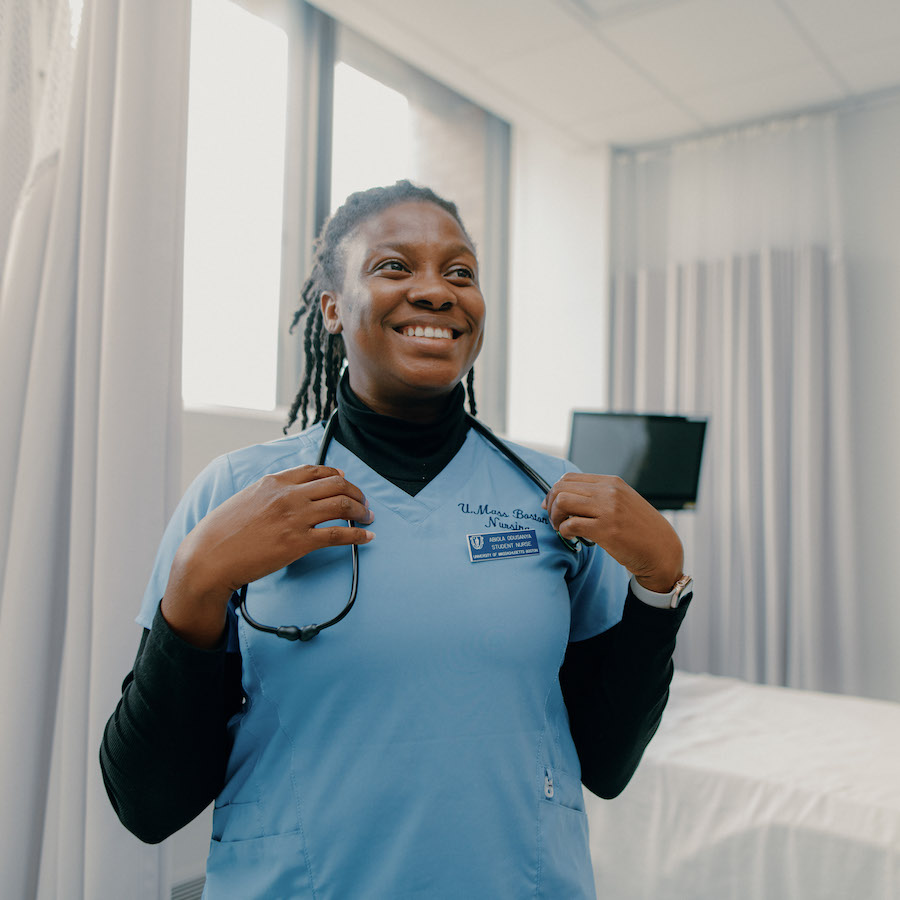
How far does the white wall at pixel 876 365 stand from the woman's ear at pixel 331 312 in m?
2.93

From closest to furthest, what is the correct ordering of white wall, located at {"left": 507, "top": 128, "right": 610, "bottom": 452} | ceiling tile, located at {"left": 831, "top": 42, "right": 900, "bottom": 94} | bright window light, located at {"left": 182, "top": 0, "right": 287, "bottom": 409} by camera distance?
bright window light, located at {"left": 182, "top": 0, "right": 287, "bottom": 409} < ceiling tile, located at {"left": 831, "top": 42, "right": 900, "bottom": 94} < white wall, located at {"left": 507, "top": 128, "right": 610, "bottom": 452}

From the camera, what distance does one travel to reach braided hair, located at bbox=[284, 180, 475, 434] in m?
1.04

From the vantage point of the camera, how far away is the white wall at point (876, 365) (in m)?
3.29

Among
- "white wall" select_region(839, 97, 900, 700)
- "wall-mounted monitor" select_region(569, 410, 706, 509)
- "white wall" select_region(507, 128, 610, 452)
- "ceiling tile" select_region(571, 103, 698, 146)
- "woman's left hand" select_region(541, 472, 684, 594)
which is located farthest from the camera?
"white wall" select_region(507, 128, 610, 452)

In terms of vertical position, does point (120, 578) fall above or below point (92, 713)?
above

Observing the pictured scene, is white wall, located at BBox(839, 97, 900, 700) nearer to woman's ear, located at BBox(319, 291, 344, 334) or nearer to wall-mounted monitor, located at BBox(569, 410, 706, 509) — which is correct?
wall-mounted monitor, located at BBox(569, 410, 706, 509)

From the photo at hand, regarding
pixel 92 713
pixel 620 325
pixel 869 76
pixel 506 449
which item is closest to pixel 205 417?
pixel 92 713

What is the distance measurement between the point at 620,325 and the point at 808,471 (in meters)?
1.12

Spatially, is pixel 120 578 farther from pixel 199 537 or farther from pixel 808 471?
pixel 808 471

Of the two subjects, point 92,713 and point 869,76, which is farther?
point 869,76

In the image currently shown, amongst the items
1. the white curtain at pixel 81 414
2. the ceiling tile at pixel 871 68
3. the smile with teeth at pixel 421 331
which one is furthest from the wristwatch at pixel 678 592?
the ceiling tile at pixel 871 68

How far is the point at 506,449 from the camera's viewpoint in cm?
99

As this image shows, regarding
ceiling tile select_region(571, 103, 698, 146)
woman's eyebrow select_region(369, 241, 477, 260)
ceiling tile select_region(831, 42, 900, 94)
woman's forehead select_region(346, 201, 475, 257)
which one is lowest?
woman's eyebrow select_region(369, 241, 477, 260)

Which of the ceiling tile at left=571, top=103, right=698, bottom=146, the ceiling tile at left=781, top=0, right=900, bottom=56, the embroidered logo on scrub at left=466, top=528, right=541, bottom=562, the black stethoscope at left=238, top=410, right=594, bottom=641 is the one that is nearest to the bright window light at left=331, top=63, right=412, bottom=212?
the ceiling tile at left=571, top=103, right=698, bottom=146
